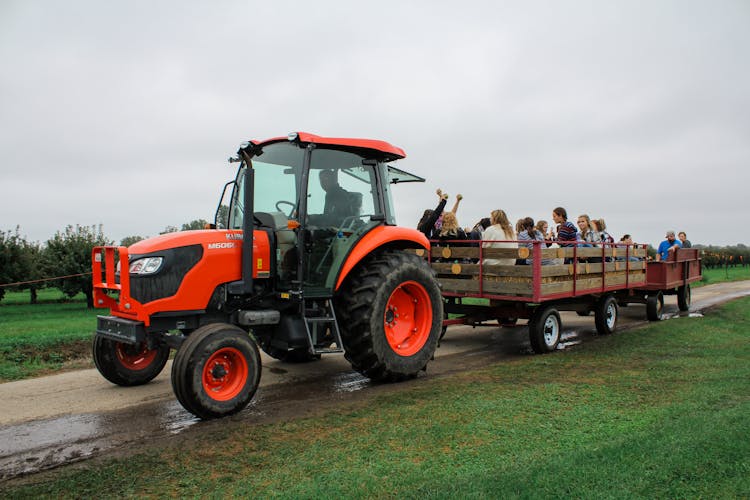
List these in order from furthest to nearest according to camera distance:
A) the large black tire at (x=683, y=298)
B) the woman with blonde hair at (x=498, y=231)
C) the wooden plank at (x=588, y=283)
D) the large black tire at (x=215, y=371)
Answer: the large black tire at (x=683, y=298), the woman with blonde hair at (x=498, y=231), the wooden plank at (x=588, y=283), the large black tire at (x=215, y=371)

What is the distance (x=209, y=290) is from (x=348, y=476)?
2514 mm

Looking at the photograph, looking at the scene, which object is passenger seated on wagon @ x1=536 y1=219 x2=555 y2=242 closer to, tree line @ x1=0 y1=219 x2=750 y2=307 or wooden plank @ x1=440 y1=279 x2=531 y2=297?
wooden plank @ x1=440 y1=279 x2=531 y2=297

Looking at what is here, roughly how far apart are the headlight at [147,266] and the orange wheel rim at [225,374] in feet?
3.23

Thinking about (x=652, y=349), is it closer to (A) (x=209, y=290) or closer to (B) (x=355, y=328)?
(B) (x=355, y=328)

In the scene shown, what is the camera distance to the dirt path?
169 inches

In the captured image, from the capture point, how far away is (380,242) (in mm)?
5957

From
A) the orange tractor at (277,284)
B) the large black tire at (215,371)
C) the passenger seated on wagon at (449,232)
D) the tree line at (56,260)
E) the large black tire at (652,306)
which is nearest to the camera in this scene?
the large black tire at (215,371)

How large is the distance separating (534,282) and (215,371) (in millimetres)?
4391

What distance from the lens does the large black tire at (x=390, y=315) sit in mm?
5734

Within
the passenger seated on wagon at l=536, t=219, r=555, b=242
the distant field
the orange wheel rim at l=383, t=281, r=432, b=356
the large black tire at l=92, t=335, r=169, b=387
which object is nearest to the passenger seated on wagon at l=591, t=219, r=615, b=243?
the passenger seated on wagon at l=536, t=219, r=555, b=242

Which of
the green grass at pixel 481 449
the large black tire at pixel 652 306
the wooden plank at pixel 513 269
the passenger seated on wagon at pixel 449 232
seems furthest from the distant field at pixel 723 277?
the green grass at pixel 481 449

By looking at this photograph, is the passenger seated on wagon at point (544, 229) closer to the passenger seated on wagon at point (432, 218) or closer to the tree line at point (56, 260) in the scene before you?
the passenger seated on wagon at point (432, 218)

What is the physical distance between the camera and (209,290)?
527cm

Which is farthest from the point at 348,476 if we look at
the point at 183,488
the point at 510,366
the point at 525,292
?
the point at 525,292
